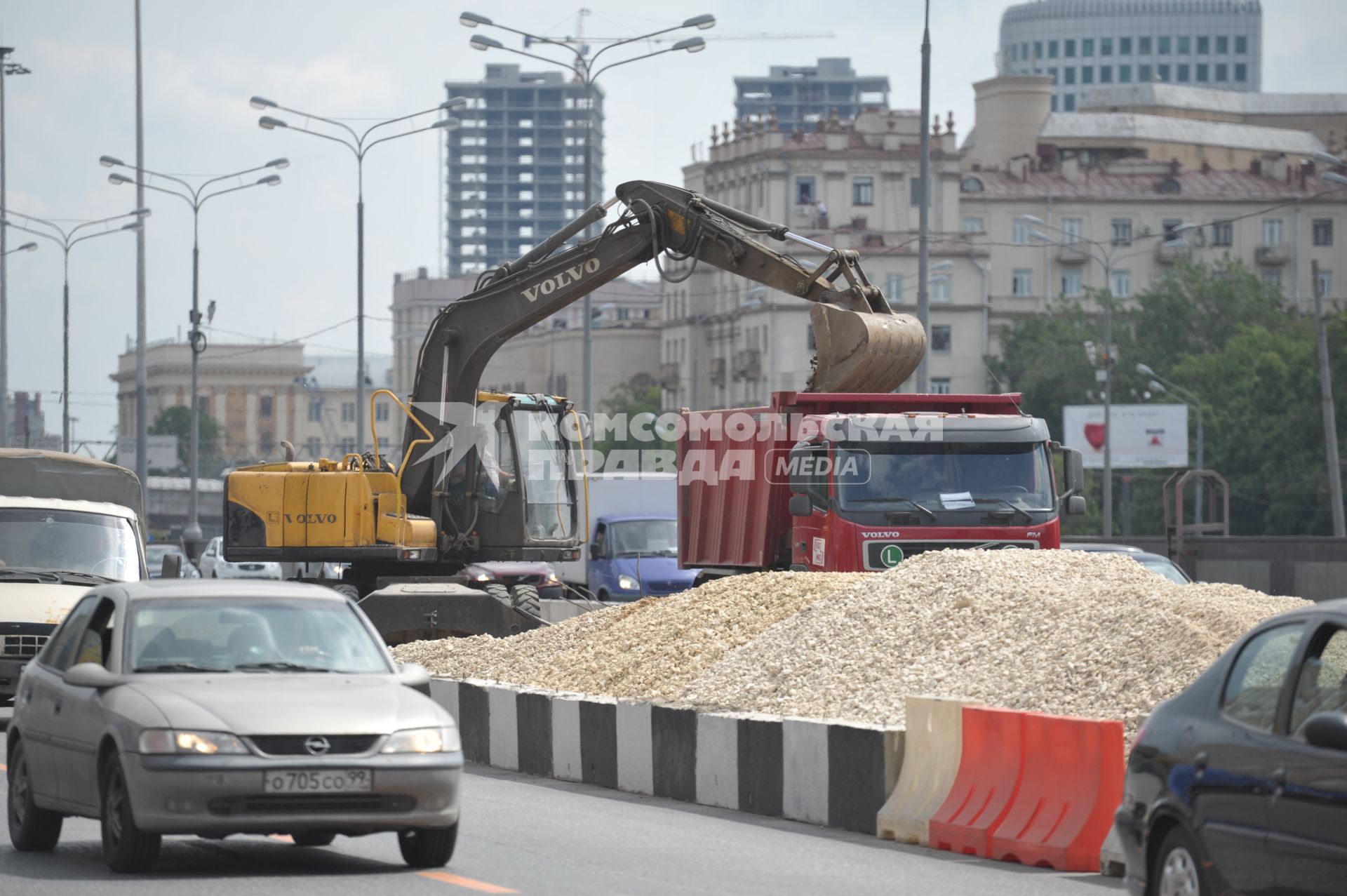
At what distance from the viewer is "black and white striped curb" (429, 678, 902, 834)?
1233 centimetres

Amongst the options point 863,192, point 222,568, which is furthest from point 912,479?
point 863,192

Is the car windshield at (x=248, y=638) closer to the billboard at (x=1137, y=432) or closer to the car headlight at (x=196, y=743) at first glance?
the car headlight at (x=196, y=743)

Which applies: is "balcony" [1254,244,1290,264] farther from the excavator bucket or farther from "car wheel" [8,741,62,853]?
"car wheel" [8,741,62,853]

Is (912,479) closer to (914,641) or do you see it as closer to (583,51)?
(914,641)

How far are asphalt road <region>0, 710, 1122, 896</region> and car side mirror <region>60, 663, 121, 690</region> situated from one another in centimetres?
85

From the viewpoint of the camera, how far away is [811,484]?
20.7 m

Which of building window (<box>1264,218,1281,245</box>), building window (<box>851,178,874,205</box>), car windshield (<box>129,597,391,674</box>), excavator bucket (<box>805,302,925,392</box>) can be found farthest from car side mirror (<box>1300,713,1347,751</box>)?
building window (<box>1264,218,1281,245</box>)

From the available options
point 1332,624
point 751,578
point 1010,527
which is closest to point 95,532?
point 751,578

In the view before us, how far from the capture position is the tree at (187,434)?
5694 inches

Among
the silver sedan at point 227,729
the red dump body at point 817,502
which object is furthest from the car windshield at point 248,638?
the red dump body at point 817,502

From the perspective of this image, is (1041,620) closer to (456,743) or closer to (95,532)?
(456,743)

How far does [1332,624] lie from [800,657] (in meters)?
8.09

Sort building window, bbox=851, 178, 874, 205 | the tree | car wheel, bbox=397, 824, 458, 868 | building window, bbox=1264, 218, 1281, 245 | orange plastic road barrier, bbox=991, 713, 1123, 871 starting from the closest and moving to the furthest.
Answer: car wheel, bbox=397, 824, 458, 868
orange plastic road barrier, bbox=991, 713, 1123, 871
building window, bbox=851, 178, 874, 205
building window, bbox=1264, 218, 1281, 245
the tree

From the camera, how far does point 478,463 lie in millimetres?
23562
